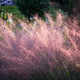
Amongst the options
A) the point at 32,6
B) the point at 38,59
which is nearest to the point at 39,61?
the point at 38,59

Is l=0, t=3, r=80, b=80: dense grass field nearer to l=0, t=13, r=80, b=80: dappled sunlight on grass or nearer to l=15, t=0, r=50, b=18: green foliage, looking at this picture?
l=0, t=13, r=80, b=80: dappled sunlight on grass

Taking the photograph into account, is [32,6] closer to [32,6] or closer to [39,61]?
[32,6]

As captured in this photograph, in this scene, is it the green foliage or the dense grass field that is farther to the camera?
the green foliage

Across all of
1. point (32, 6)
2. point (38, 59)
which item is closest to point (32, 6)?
point (32, 6)

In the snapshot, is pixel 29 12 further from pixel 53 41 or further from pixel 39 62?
pixel 39 62

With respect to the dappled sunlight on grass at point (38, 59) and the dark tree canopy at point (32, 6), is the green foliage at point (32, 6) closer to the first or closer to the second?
the dark tree canopy at point (32, 6)

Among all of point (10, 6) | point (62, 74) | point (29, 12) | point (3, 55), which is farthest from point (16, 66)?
point (10, 6)

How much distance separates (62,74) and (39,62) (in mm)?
431

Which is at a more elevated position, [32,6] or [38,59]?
[32,6]

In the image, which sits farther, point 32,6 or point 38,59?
point 32,6

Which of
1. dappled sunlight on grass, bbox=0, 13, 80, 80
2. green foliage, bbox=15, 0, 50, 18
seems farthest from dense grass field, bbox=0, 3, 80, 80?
green foliage, bbox=15, 0, 50, 18

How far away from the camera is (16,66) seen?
243 centimetres

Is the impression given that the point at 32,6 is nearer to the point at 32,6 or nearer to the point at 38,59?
the point at 32,6

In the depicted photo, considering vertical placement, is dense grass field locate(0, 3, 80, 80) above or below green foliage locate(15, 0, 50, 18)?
below
